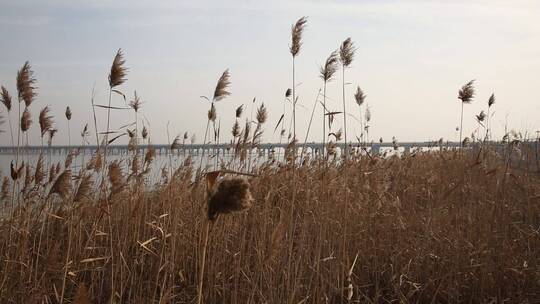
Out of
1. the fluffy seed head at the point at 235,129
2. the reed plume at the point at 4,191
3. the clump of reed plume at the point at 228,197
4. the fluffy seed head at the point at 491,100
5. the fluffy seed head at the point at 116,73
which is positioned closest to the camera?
the clump of reed plume at the point at 228,197

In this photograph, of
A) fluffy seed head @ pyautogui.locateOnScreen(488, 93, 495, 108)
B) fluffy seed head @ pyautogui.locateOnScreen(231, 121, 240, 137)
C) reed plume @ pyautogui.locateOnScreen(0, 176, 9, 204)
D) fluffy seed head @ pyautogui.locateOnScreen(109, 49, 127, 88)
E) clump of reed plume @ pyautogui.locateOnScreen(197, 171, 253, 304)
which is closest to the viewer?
clump of reed plume @ pyautogui.locateOnScreen(197, 171, 253, 304)

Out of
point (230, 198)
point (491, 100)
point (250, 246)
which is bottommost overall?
point (250, 246)

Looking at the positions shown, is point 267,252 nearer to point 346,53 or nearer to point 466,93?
point 346,53

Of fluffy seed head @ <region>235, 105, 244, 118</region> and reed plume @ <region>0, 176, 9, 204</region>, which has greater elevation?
fluffy seed head @ <region>235, 105, 244, 118</region>

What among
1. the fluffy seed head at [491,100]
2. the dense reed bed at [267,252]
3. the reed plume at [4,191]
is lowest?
the dense reed bed at [267,252]

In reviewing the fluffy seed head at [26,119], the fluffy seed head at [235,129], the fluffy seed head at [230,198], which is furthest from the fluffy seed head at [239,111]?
the fluffy seed head at [230,198]

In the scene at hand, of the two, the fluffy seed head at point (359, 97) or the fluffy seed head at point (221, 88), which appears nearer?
the fluffy seed head at point (221, 88)

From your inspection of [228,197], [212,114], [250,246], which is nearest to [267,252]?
[250,246]

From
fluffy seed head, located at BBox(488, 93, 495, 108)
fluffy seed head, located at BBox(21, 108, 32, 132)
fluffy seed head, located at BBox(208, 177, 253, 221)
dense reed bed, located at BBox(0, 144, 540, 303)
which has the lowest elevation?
dense reed bed, located at BBox(0, 144, 540, 303)

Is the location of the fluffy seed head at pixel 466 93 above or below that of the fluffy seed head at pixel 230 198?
above

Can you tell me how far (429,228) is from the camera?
4043 mm

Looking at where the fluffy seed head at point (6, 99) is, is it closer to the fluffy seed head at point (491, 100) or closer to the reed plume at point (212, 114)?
the reed plume at point (212, 114)

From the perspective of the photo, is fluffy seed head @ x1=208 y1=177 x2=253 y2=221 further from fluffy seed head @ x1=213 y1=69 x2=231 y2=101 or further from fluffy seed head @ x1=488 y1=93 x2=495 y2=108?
fluffy seed head @ x1=488 y1=93 x2=495 y2=108

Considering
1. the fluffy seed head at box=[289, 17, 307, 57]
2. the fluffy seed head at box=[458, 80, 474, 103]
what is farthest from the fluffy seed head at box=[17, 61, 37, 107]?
the fluffy seed head at box=[458, 80, 474, 103]
